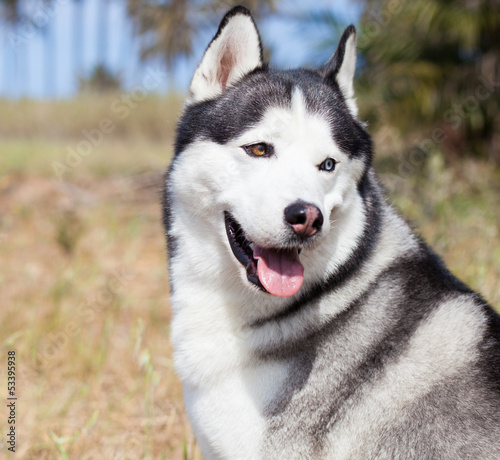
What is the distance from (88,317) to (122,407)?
3.74ft

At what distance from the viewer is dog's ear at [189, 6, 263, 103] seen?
7.47 feet

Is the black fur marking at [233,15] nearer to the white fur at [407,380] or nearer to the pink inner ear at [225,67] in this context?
the pink inner ear at [225,67]

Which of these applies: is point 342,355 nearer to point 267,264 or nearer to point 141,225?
point 267,264

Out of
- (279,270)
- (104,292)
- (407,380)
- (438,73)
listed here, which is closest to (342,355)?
(407,380)

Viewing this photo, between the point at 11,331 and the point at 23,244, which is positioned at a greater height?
the point at 11,331

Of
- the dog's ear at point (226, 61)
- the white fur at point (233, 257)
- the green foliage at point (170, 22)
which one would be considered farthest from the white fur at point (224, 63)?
the green foliage at point (170, 22)

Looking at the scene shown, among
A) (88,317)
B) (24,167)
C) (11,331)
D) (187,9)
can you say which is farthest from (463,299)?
(187,9)

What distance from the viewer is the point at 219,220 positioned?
2.15m

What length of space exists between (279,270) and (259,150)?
0.48m

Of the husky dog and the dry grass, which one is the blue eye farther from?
the dry grass

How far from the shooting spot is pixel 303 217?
6.09 feet

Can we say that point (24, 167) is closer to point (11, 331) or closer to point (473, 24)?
point (11, 331)

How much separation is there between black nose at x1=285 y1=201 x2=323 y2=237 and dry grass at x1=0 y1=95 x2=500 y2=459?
1.17 metres

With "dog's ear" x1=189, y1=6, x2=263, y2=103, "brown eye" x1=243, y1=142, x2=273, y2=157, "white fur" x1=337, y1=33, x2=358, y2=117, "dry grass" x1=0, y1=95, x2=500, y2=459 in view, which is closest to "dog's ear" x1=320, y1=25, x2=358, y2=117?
"white fur" x1=337, y1=33, x2=358, y2=117
